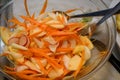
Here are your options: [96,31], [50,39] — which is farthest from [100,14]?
[50,39]

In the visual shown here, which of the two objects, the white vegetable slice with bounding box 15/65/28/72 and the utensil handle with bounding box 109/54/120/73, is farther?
the utensil handle with bounding box 109/54/120/73

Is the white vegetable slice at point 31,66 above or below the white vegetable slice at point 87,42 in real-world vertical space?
above

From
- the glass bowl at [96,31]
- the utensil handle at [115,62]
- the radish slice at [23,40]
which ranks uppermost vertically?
the radish slice at [23,40]

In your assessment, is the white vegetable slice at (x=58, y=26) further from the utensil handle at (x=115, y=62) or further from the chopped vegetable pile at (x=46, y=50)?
the utensil handle at (x=115, y=62)

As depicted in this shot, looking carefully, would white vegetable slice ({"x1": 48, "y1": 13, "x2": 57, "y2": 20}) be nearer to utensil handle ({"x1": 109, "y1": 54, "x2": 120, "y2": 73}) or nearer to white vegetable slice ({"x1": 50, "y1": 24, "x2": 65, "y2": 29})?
white vegetable slice ({"x1": 50, "y1": 24, "x2": 65, "y2": 29})

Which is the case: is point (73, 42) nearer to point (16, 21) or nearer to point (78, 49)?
point (78, 49)

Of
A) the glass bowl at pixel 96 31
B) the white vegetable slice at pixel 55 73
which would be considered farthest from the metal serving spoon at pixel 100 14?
the white vegetable slice at pixel 55 73

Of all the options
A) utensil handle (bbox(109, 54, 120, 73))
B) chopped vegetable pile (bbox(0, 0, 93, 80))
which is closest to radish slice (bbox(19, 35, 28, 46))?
chopped vegetable pile (bbox(0, 0, 93, 80))
